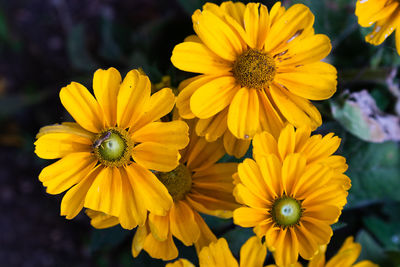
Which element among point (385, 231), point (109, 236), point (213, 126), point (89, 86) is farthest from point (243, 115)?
point (385, 231)

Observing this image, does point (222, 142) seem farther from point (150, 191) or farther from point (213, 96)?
point (150, 191)

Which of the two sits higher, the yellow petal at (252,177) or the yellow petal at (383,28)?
the yellow petal at (383,28)

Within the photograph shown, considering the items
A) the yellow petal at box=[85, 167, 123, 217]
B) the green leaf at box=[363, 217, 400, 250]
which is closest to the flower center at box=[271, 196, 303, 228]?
the yellow petal at box=[85, 167, 123, 217]

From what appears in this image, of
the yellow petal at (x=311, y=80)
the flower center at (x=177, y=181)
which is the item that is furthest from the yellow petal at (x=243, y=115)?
the flower center at (x=177, y=181)

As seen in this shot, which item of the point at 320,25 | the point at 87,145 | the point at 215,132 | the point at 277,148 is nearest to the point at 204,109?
the point at 215,132

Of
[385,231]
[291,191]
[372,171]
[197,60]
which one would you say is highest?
[197,60]

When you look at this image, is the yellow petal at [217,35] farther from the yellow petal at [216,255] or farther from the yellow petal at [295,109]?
the yellow petal at [216,255]
